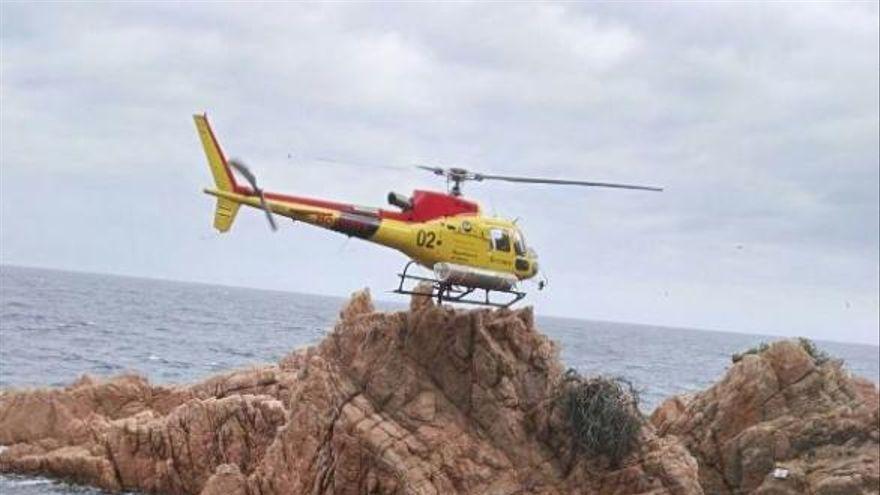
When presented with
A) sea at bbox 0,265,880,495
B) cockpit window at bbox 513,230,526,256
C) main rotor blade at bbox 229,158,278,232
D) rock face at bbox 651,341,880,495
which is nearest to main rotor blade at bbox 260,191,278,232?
main rotor blade at bbox 229,158,278,232

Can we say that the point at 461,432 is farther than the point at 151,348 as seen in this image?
No

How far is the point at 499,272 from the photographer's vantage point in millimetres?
28516

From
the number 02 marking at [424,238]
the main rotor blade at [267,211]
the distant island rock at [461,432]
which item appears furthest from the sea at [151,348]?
the main rotor blade at [267,211]

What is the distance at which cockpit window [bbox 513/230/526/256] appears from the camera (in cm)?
2914

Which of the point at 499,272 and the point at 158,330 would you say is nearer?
the point at 499,272

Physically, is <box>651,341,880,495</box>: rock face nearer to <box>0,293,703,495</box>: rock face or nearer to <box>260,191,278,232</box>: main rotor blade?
<box>0,293,703,495</box>: rock face

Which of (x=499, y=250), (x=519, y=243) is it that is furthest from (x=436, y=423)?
(x=519, y=243)

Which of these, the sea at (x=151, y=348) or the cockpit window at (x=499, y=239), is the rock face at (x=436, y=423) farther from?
the sea at (x=151, y=348)

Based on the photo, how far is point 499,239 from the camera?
28750 mm

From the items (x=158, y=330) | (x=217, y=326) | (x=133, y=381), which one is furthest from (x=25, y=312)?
(x=133, y=381)

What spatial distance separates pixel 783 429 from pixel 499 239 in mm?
9336

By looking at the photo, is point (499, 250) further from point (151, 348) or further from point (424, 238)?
point (151, 348)

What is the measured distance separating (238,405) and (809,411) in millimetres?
16326

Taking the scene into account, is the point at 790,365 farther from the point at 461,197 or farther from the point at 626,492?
the point at 461,197
